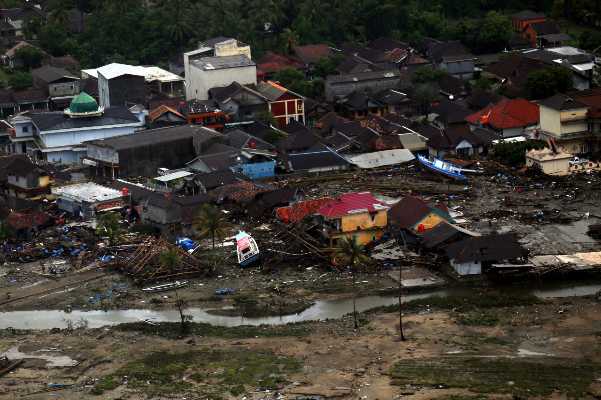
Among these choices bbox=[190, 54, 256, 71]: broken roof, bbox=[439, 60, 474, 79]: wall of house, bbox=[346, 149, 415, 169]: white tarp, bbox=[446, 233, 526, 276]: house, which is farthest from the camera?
bbox=[439, 60, 474, 79]: wall of house

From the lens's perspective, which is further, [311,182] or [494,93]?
[494,93]

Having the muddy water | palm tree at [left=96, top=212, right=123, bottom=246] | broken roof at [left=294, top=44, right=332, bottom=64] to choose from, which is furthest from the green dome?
the muddy water

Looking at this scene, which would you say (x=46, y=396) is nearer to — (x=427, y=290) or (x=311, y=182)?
(x=427, y=290)

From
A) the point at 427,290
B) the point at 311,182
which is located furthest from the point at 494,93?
the point at 427,290

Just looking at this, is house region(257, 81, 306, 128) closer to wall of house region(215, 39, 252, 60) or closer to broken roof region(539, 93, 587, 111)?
wall of house region(215, 39, 252, 60)

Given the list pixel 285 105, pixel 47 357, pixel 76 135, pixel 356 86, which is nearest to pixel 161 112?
pixel 76 135

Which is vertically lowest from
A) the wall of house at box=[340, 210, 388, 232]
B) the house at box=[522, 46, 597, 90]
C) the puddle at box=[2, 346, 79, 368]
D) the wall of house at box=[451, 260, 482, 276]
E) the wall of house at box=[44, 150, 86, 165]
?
the wall of house at box=[44, 150, 86, 165]
